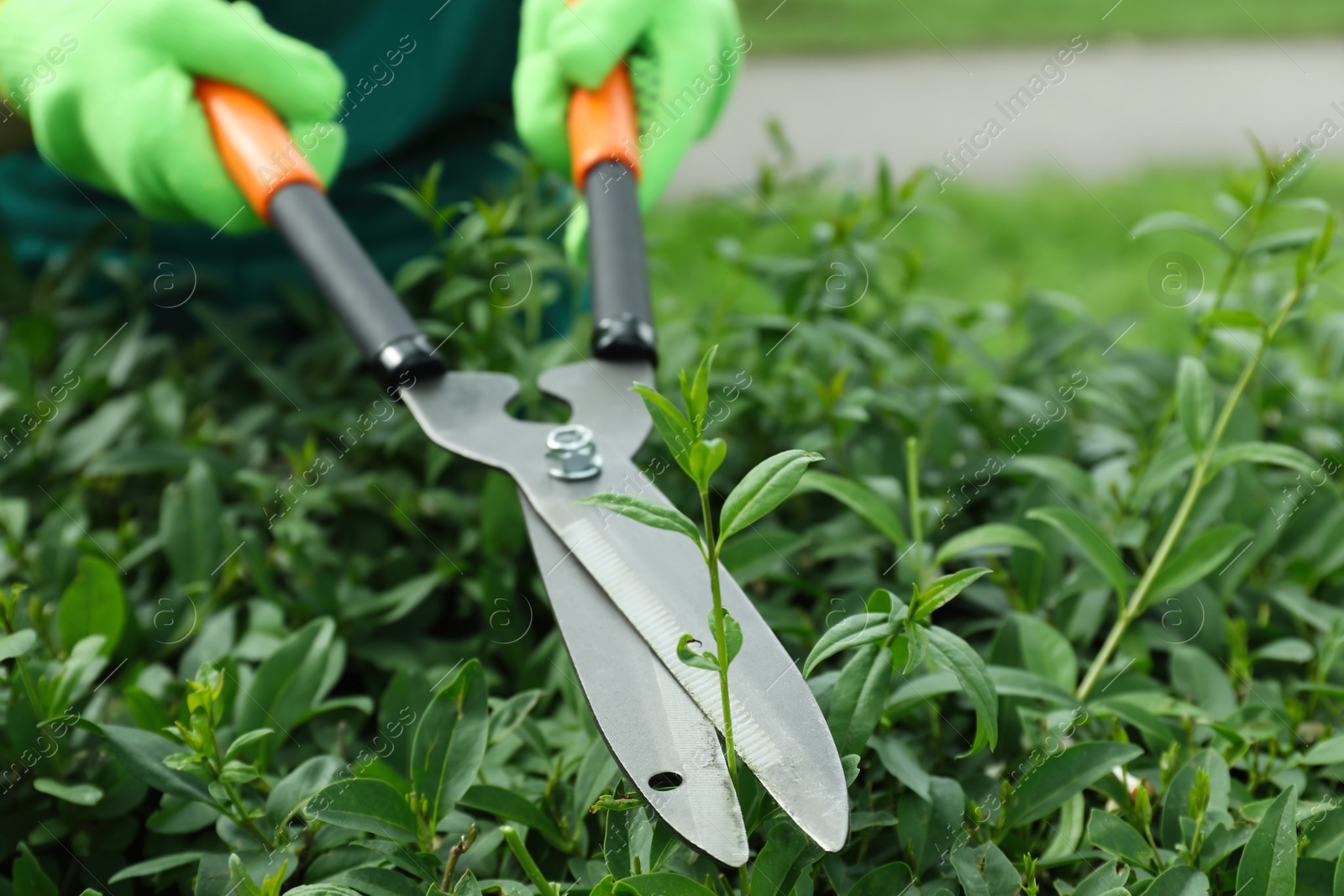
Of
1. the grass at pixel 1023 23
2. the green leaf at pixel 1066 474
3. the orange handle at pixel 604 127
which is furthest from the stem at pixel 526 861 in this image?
the grass at pixel 1023 23

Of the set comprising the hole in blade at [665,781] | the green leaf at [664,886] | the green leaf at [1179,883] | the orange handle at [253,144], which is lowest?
the green leaf at [1179,883]

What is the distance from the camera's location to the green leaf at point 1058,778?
67cm

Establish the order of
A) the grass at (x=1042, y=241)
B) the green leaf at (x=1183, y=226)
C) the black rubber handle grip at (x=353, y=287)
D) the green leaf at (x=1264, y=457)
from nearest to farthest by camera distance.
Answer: the green leaf at (x=1264, y=457) → the black rubber handle grip at (x=353, y=287) → the green leaf at (x=1183, y=226) → the grass at (x=1042, y=241)

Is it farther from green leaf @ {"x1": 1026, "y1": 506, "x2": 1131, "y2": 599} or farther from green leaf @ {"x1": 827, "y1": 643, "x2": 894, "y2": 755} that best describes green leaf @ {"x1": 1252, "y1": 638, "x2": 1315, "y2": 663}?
green leaf @ {"x1": 827, "y1": 643, "x2": 894, "y2": 755}

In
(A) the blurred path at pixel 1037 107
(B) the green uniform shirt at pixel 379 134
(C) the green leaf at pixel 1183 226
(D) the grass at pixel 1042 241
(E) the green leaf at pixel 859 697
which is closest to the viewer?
(E) the green leaf at pixel 859 697

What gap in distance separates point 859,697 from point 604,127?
0.64m

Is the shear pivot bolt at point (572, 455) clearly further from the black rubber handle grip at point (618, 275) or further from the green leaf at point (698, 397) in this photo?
the green leaf at point (698, 397)

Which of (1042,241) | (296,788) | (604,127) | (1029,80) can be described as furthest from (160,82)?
(1029,80)

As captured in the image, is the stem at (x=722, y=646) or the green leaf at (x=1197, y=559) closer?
the stem at (x=722, y=646)

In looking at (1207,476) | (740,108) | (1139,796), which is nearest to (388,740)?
(1139,796)

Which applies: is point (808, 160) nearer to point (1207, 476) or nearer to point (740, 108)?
point (740, 108)

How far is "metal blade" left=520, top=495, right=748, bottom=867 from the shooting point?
1.84 feet

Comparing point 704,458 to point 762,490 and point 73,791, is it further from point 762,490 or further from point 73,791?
point 73,791

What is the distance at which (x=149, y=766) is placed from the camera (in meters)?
0.68
